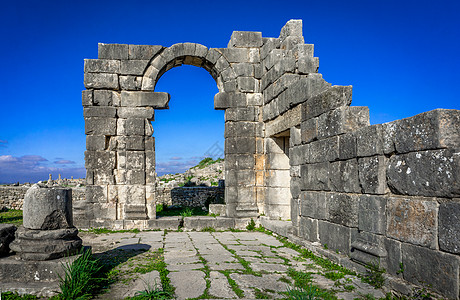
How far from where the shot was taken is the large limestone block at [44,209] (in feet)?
15.8

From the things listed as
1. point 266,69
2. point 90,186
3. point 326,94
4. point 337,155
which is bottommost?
point 90,186

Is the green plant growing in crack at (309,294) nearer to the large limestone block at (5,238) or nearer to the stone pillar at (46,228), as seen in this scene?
the stone pillar at (46,228)

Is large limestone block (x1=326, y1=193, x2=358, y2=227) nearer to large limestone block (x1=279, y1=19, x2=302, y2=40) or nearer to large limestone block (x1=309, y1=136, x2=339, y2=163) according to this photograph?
large limestone block (x1=309, y1=136, x2=339, y2=163)

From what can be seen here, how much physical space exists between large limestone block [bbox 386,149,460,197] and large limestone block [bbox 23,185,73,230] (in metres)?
4.55

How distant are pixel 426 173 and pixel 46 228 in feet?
16.2

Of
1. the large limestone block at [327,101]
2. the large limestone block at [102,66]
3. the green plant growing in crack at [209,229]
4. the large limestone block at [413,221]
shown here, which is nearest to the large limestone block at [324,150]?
the large limestone block at [327,101]

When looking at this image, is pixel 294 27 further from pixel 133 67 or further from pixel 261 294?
pixel 261 294

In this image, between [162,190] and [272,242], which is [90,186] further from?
[162,190]

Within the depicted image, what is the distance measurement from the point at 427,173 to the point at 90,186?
26.6 feet

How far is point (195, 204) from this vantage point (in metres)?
16.2

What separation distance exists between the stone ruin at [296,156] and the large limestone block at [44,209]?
4.26 meters

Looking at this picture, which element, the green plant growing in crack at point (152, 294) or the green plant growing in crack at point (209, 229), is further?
the green plant growing in crack at point (209, 229)

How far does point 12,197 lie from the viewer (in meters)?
17.7

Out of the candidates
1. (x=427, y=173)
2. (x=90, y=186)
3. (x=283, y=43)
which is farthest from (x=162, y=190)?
(x=427, y=173)
